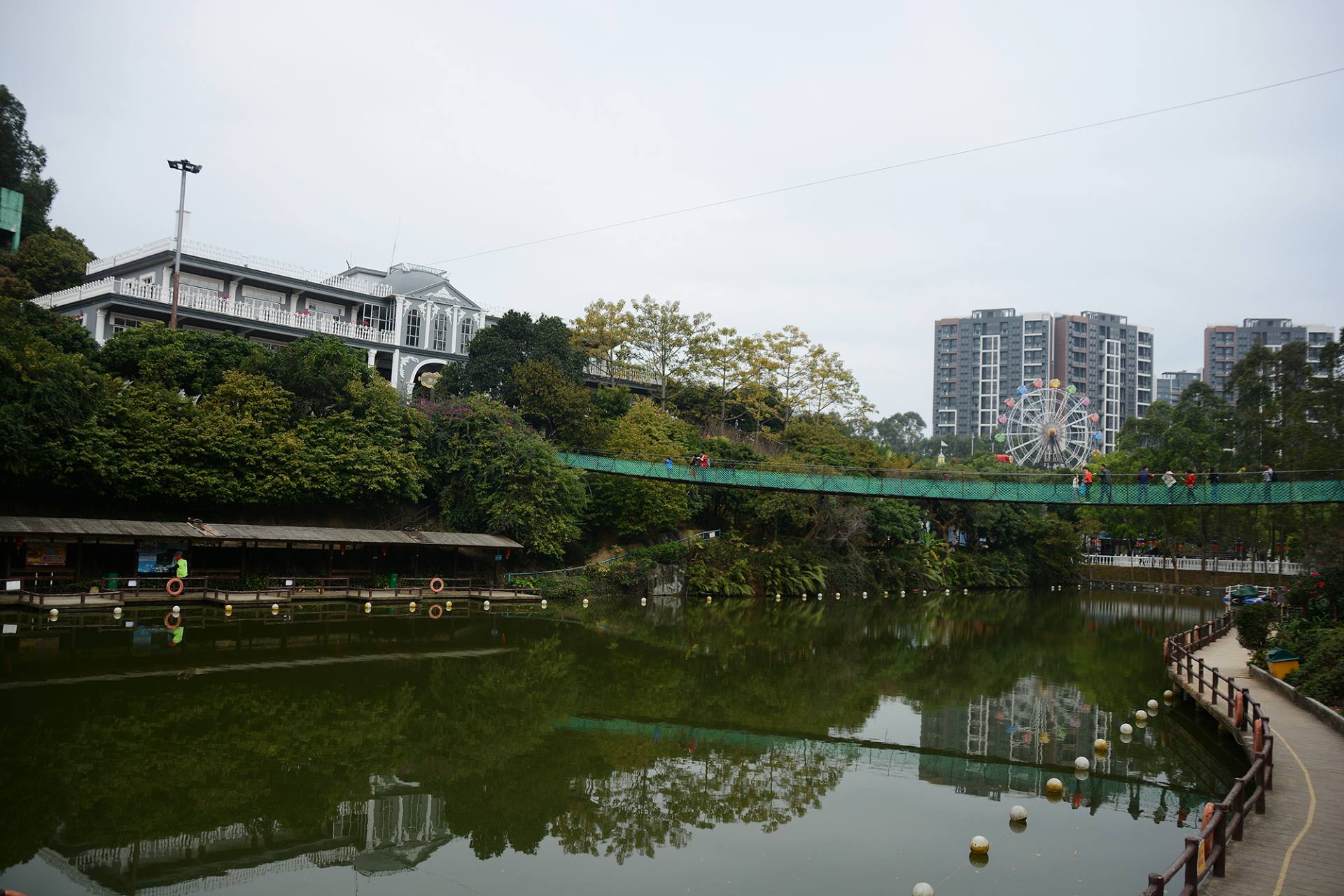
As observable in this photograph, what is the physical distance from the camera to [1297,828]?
8125mm

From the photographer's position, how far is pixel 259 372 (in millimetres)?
27875

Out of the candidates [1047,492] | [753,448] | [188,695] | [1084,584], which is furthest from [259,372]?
[1084,584]

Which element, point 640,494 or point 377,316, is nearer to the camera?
point 640,494

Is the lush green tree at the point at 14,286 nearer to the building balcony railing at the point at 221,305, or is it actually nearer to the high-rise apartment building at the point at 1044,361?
the building balcony railing at the point at 221,305

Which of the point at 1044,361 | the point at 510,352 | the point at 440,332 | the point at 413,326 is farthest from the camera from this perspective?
the point at 1044,361

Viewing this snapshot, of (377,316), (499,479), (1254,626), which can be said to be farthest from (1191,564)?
(377,316)

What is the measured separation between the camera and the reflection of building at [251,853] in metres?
7.62

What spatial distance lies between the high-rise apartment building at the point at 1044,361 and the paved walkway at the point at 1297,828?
290 feet

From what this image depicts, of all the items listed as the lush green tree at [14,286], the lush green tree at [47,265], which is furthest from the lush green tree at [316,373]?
the lush green tree at [47,265]

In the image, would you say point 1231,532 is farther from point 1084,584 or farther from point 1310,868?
point 1310,868

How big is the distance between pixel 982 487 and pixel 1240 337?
9830 centimetres

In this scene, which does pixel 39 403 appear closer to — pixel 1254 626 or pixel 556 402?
pixel 556 402

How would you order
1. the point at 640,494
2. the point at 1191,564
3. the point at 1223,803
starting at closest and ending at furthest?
the point at 1223,803
the point at 640,494
the point at 1191,564

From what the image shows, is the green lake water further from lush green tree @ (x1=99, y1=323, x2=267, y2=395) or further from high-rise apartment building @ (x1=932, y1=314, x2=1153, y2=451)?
high-rise apartment building @ (x1=932, y1=314, x2=1153, y2=451)
